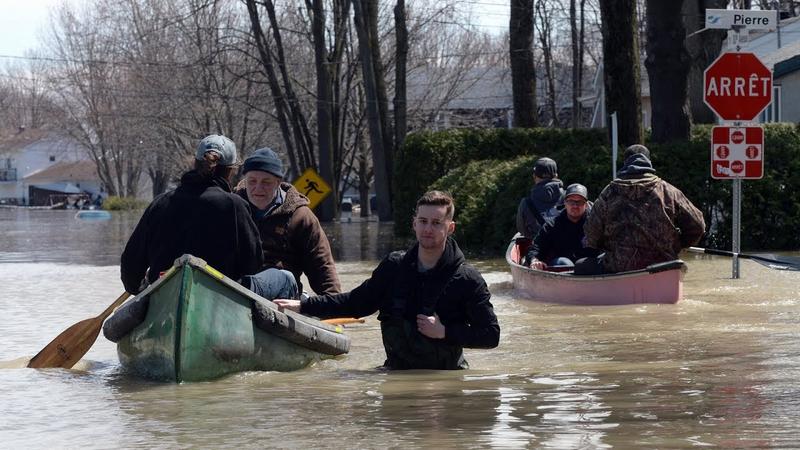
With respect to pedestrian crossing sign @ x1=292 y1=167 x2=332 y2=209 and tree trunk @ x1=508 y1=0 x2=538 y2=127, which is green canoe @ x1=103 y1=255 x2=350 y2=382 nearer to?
pedestrian crossing sign @ x1=292 y1=167 x2=332 y2=209

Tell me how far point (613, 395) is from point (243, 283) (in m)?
2.62

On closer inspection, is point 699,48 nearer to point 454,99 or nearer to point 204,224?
point 204,224

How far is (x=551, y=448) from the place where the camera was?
709cm

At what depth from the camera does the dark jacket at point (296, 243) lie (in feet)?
34.2

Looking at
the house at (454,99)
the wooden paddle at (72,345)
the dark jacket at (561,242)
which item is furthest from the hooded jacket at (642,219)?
the house at (454,99)

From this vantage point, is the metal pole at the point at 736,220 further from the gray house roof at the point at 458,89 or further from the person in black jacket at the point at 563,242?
the gray house roof at the point at 458,89

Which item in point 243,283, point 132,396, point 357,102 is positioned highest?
point 357,102

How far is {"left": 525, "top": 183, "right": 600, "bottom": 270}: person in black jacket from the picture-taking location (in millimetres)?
15711

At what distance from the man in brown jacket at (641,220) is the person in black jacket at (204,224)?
543 centimetres

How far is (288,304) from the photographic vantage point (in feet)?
31.2

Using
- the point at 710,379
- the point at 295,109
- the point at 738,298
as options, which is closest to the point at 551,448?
the point at 710,379

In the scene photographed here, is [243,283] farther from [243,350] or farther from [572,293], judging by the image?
[572,293]

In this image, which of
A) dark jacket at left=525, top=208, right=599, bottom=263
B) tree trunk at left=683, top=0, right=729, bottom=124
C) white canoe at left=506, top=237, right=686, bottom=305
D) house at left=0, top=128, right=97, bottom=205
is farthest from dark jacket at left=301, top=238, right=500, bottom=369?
house at left=0, top=128, right=97, bottom=205

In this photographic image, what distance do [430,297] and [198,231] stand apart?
68.9 inches
